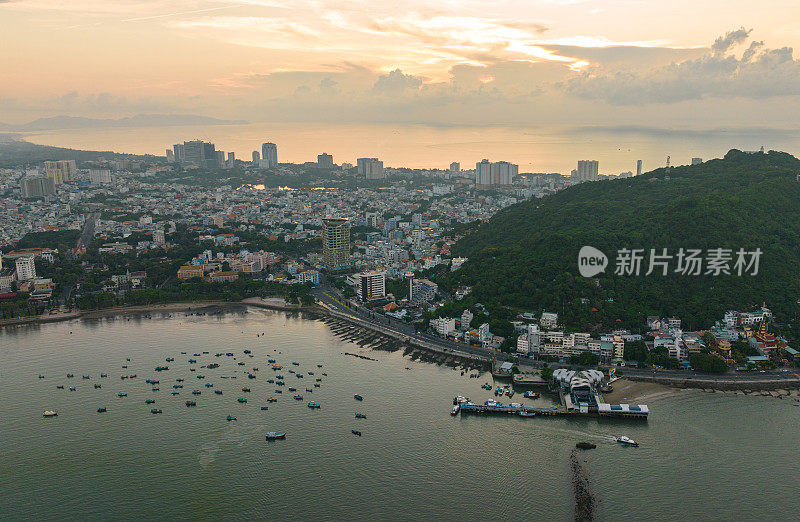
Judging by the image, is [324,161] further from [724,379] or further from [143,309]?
[724,379]

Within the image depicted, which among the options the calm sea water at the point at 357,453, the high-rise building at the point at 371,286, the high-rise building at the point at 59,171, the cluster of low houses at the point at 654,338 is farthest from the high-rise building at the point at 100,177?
the cluster of low houses at the point at 654,338

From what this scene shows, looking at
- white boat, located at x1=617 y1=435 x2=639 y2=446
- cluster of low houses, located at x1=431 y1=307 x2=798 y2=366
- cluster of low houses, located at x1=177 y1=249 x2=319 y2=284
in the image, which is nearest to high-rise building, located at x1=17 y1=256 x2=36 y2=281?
cluster of low houses, located at x1=177 y1=249 x2=319 y2=284

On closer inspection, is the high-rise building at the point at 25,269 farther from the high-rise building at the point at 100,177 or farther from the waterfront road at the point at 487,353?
the high-rise building at the point at 100,177

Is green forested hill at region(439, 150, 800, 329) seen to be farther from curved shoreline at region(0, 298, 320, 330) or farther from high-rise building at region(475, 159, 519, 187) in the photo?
high-rise building at region(475, 159, 519, 187)

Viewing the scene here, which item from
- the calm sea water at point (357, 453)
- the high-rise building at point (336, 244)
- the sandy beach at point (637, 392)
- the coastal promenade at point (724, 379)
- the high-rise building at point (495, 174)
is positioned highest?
the high-rise building at point (495, 174)

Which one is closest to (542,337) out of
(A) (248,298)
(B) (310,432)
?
(B) (310,432)

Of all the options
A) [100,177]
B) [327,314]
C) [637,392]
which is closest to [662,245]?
[637,392]
